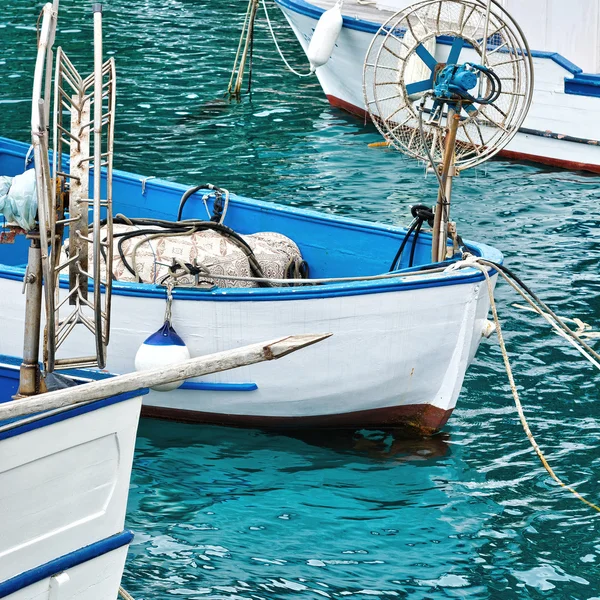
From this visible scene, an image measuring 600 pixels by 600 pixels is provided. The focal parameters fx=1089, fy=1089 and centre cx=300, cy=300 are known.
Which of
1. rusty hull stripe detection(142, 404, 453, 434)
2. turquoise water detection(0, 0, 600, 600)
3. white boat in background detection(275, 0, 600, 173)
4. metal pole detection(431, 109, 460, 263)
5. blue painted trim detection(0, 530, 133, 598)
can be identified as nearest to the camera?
blue painted trim detection(0, 530, 133, 598)

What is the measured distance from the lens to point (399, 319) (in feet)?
23.1

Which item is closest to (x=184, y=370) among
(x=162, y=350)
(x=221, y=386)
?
(x=162, y=350)

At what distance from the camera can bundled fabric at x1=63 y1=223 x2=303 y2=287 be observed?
7.50m

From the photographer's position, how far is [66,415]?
4543mm

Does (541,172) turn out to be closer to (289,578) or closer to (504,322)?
(504,322)

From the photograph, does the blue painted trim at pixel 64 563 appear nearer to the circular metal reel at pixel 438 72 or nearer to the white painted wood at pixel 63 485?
the white painted wood at pixel 63 485

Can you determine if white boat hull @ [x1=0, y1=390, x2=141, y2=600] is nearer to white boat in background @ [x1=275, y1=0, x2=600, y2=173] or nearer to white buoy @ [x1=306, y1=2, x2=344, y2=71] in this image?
white boat in background @ [x1=275, y1=0, x2=600, y2=173]

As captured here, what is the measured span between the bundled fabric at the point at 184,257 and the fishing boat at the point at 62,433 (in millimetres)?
2411

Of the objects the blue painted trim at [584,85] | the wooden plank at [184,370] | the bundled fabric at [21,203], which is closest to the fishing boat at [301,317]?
the bundled fabric at [21,203]

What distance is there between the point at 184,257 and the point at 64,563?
10.5 ft

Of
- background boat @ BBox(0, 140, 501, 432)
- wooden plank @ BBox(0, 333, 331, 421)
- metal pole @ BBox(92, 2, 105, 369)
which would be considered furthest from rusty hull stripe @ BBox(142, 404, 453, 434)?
wooden plank @ BBox(0, 333, 331, 421)

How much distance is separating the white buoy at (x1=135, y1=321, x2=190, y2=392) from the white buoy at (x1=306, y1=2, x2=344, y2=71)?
8272 mm

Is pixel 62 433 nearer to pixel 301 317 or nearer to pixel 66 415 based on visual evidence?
pixel 66 415

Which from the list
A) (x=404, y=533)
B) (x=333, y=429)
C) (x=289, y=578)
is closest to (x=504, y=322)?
(x=333, y=429)
